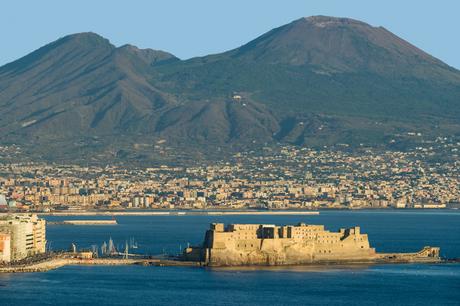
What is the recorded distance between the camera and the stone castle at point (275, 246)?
12719 centimetres

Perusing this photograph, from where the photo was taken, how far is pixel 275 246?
12888 centimetres

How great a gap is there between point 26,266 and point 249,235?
1767 cm

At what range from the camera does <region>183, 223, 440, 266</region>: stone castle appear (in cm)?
12719

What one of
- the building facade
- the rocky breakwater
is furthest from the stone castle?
the building facade

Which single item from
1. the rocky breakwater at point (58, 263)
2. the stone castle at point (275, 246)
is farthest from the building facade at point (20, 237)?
the stone castle at point (275, 246)

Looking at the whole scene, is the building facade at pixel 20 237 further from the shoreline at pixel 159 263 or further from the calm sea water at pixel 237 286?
the calm sea water at pixel 237 286

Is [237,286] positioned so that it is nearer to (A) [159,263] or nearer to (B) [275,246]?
(B) [275,246]

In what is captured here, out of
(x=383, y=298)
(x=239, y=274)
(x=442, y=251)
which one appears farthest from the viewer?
(x=442, y=251)

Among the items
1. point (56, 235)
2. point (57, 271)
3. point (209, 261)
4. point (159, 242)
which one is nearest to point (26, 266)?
point (57, 271)

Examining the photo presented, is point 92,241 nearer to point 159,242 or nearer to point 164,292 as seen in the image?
point 159,242

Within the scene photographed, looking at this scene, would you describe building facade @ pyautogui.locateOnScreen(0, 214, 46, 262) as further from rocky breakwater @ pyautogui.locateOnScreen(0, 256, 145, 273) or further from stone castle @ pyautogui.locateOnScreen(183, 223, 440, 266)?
stone castle @ pyautogui.locateOnScreen(183, 223, 440, 266)

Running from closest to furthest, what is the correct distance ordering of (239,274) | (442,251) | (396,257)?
1. (239,274)
2. (396,257)
3. (442,251)

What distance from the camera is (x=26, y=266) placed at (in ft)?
404

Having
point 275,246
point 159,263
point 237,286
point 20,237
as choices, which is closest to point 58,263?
point 20,237
